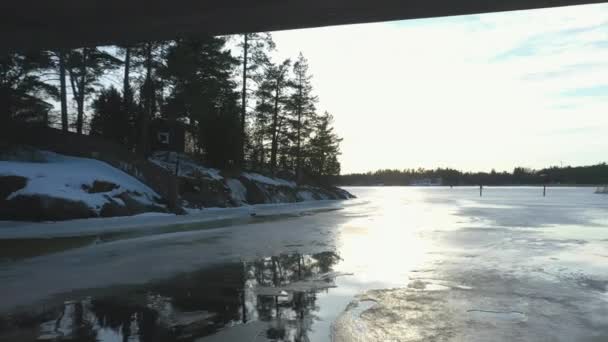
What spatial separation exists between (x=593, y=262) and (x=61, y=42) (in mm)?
13822

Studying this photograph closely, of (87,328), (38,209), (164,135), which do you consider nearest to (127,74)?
(164,135)

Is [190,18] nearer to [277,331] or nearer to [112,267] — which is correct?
[112,267]

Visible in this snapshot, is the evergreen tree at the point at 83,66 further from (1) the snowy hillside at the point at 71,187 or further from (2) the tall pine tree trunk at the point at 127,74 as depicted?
(1) the snowy hillside at the point at 71,187

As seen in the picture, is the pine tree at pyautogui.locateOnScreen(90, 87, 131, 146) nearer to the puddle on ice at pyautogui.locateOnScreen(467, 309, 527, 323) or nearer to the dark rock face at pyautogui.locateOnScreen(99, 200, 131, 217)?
the dark rock face at pyautogui.locateOnScreen(99, 200, 131, 217)

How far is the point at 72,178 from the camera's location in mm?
20234

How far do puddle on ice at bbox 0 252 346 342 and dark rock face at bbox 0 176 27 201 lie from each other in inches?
559

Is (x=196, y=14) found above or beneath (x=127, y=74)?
beneath

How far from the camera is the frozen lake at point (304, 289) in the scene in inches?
194

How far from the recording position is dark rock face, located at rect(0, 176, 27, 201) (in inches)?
701

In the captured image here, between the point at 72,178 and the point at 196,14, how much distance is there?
15.6m

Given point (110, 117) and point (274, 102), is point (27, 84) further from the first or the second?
point (274, 102)

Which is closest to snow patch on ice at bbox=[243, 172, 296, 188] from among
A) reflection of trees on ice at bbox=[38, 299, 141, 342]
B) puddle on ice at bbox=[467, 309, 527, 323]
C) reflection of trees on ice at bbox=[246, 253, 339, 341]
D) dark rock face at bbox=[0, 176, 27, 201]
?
dark rock face at bbox=[0, 176, 27, 201]

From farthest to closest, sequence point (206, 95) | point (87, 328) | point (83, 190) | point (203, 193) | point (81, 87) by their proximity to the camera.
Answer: point (206, 95) → point (81, 87) → point (203, 193) → point (83, 190) → point (87, 328)

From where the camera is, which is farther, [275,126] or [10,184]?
[275,126]
